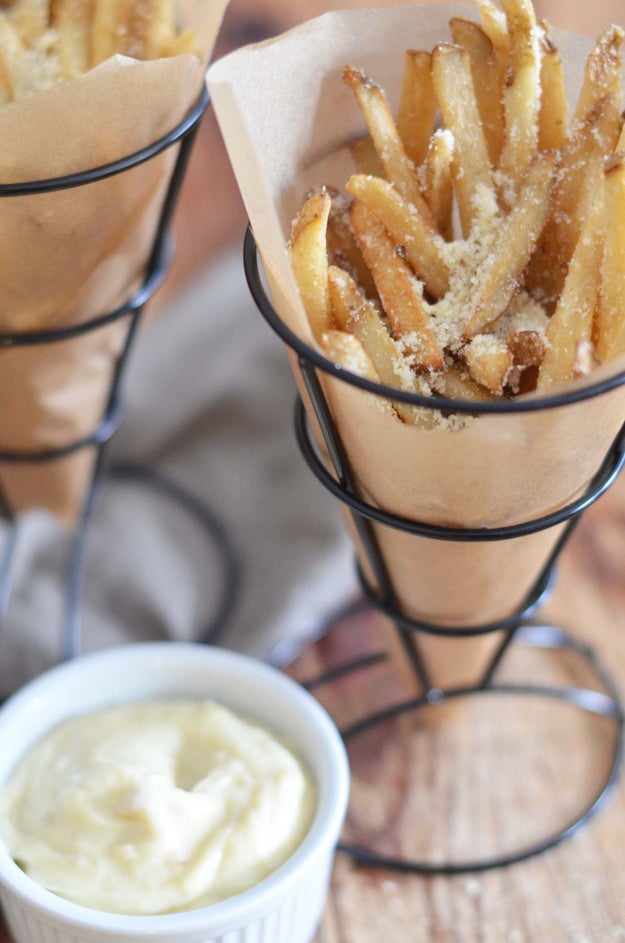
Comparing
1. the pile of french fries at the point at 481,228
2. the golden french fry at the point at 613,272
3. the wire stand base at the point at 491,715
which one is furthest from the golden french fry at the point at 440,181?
the wire stand base at the point at 491,715

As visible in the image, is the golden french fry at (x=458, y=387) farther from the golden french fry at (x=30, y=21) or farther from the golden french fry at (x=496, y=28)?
the golden french fry at (x=30, y=21)

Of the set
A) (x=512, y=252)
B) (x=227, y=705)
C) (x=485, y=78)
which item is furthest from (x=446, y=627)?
(x=485, y=78)

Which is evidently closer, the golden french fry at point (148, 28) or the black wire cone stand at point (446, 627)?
the black wire cone stand at point (446, 627)

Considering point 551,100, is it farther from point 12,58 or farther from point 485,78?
point 12,58

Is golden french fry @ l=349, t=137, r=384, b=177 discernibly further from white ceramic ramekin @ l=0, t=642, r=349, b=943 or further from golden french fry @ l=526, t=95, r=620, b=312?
white ceramic ramekin @ l=0, t=642, r=349, b=943

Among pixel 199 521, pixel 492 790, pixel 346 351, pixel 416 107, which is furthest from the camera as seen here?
pixel 199 521

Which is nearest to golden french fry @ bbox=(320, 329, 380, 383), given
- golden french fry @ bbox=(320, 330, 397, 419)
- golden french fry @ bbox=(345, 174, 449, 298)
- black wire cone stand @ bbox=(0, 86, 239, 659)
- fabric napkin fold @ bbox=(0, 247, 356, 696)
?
golden french fry @ bbox=(320, 330, 397, 419)

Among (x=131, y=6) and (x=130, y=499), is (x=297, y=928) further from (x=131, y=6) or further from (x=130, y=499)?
(x=131, y=6)
